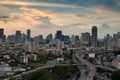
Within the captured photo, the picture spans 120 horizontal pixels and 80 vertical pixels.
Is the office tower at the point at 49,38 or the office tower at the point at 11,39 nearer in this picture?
the office tower at the point at 11,39

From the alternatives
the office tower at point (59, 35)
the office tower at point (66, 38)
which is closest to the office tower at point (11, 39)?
the office tower at point (59, 35)

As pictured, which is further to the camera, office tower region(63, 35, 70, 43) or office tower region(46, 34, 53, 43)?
office tower region(46, 34, 53, 43)

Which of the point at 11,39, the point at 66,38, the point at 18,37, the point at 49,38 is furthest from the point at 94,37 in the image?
the point at 11,39

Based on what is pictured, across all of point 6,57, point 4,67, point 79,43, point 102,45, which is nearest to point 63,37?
point 79,43

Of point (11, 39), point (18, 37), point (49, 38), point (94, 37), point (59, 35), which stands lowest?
point (49, 38)

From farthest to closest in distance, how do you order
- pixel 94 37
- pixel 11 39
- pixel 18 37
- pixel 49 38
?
pixel 49 38, pixel 11 39, pixel 18 37, pixel 94 37

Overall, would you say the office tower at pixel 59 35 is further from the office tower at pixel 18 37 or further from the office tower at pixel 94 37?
the office tower at pixel 18 37

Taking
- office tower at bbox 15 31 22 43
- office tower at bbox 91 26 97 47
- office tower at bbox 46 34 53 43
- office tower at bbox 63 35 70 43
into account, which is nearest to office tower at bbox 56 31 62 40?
office tower at bbox 63 35 70 43

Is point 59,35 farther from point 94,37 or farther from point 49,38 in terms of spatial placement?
point 94,37

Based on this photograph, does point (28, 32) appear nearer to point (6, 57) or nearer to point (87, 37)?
point (87, 37)

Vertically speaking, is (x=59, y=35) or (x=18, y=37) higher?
(x=59, y=35)

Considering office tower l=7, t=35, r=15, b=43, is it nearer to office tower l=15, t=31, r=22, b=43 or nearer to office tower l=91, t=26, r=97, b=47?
office tower l=15, t=31, r=22, b=43
